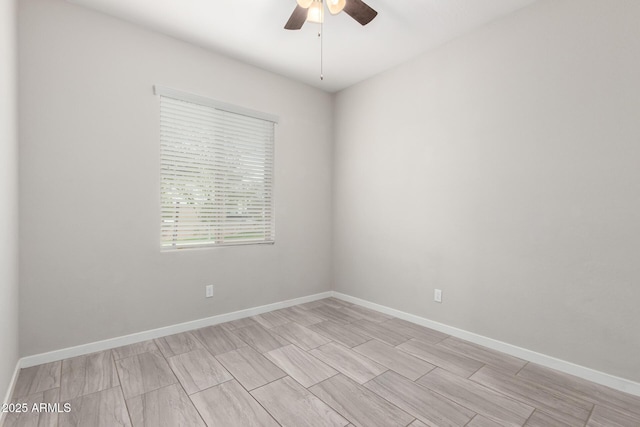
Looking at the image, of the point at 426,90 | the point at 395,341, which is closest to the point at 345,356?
the point at 395,341

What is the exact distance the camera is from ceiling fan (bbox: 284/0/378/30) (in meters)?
2.08

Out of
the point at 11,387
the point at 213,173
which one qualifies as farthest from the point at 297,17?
the point at 11,387

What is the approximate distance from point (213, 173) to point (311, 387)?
7.11 feet

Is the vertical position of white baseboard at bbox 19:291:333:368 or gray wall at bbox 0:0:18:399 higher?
gray wall at bbox 0:0:18:399

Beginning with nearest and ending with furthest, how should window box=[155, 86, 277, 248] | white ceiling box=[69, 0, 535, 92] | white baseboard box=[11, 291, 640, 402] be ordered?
1. white baseboard box=[11, 291, 640, 402]
2. white ceiling box=[69, 0, 535, 92]
3. window box=[155, 86, 277, 248]

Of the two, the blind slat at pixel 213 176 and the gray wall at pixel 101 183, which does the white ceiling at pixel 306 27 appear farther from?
the blind slat at pixel 213 176

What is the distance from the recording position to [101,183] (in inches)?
98.0

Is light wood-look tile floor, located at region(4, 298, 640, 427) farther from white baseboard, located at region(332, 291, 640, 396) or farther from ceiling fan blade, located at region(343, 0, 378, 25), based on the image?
ceiling fan blade, located at region(343, 0, 378, 25)

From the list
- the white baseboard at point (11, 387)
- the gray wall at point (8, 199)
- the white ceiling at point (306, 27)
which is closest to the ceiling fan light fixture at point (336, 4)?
the white ceiling at point (306, 27)

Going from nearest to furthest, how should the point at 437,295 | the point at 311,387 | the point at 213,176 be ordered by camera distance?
the point at 311,387
the point at 437,295
the point at 213,176

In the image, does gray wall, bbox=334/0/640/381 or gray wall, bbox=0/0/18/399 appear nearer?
gray wall, bbox=0/0/18/399

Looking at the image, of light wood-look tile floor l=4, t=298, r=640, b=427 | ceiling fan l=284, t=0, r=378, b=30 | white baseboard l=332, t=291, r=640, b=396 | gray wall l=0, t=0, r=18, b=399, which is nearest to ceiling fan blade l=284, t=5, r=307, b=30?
ceiling fan l=284, t=0, r=378, b=30

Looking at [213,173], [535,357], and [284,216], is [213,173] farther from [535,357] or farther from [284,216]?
[535,357]

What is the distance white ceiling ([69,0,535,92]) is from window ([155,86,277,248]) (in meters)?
0.57
